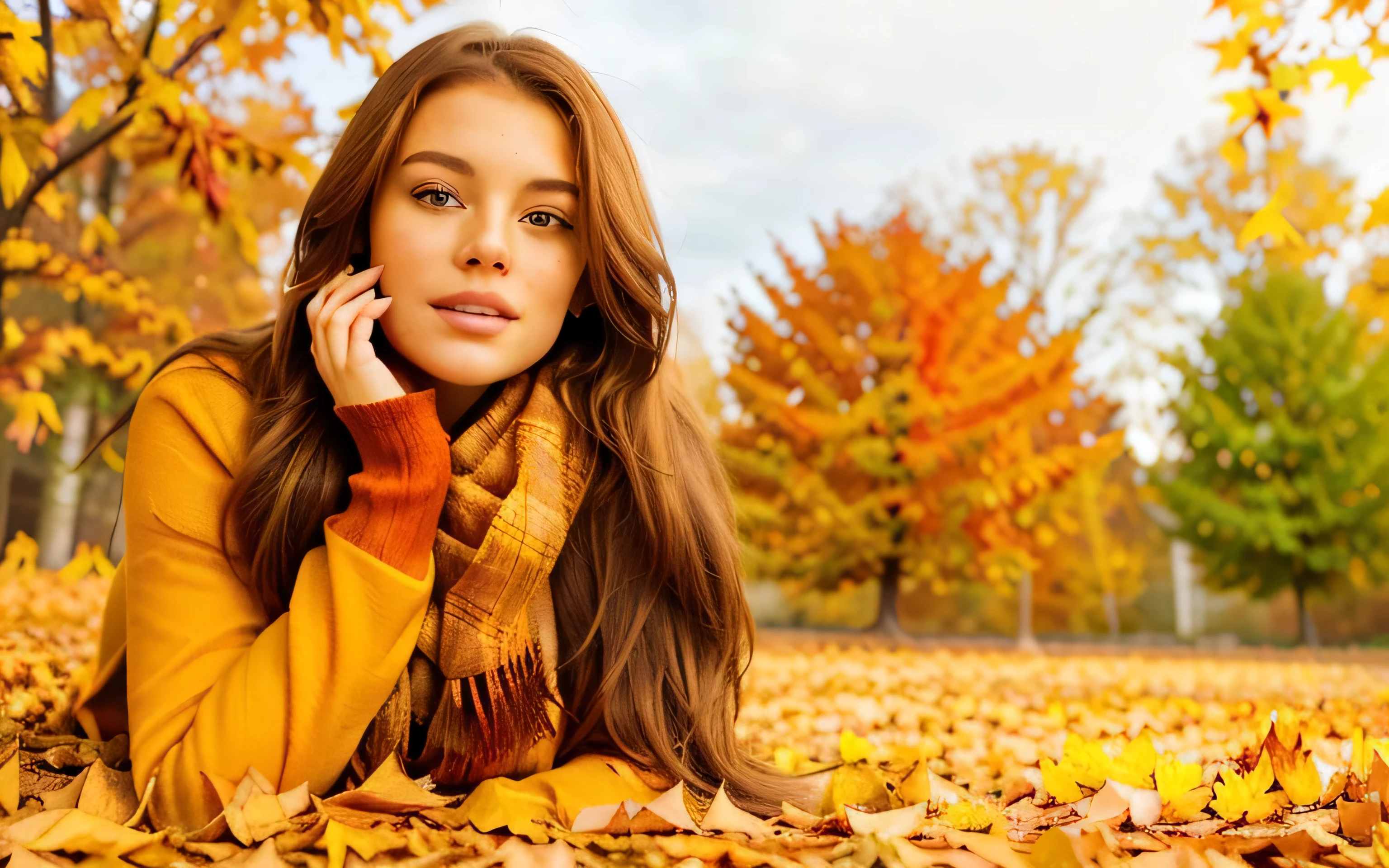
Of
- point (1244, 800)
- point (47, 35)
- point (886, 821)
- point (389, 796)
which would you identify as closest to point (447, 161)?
point (389, 796)

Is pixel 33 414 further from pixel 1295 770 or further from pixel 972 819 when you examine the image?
pixel 1295 770

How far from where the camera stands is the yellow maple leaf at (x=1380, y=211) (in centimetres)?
244

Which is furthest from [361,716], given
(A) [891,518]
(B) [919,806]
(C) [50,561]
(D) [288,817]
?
(C) [50,561]

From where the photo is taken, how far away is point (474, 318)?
1640 millimetres

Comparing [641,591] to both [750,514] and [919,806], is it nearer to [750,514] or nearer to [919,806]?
[919,806]

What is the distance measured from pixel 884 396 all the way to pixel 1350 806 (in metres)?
9.33

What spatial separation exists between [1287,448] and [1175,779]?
17.7 m

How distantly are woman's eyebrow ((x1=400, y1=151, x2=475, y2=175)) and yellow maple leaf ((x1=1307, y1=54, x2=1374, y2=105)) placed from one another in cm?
Result: 233

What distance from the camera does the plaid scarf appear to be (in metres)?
1.60

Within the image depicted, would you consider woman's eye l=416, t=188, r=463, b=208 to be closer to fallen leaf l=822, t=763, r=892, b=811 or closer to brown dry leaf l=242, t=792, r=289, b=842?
brown dry leaf l=242, t=792, r=289, b=842

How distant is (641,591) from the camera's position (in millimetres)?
1946

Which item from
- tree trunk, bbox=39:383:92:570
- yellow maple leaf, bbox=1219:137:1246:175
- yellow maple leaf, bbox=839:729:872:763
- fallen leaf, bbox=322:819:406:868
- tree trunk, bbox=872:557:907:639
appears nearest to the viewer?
fallen leaf, bbox=322:819:406:868

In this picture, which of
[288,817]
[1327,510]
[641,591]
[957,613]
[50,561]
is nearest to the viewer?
[288,817]

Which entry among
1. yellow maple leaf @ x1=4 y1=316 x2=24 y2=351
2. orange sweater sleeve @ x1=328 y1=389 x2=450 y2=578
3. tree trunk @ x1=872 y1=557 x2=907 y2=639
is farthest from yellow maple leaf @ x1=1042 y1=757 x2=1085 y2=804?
tree trunk @ x1=872 y1=557 x2=907 y2=639
